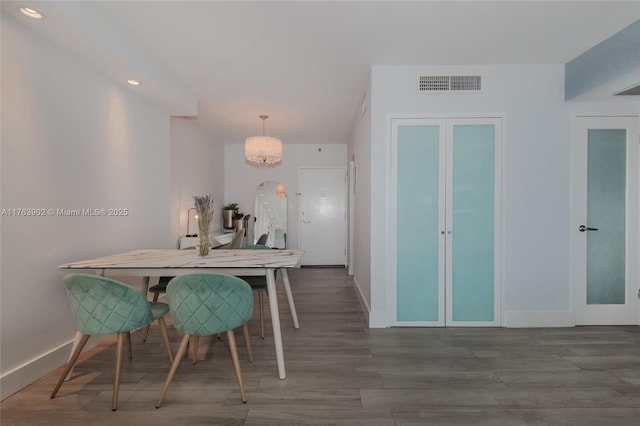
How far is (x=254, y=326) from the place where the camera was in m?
3.25

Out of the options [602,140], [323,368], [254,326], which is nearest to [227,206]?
[254,326]

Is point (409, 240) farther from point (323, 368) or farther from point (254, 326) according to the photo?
point (254, 326)

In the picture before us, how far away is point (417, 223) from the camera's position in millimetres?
3215

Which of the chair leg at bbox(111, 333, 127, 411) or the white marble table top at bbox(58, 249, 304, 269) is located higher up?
the white marble table top at bbox(58, 249, 304, 269)

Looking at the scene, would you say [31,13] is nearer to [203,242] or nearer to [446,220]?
[203,242]

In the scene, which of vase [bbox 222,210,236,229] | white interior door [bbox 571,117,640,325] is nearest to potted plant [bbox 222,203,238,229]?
vase [bbox 222,210,236,229]

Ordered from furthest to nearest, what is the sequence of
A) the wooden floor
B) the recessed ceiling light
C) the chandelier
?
the chandelier, the recessed ceiling light, the wooden floor

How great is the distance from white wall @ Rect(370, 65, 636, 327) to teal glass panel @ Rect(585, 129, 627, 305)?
0.29m

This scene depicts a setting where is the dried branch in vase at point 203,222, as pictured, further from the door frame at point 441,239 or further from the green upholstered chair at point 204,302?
the door frame at point 441,239

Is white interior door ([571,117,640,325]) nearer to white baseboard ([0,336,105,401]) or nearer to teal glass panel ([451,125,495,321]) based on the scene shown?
teal glass panel ([451,125,495,321])

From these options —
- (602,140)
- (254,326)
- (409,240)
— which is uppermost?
(602,140)

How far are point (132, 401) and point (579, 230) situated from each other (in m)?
4.02

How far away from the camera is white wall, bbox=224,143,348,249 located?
6.60m

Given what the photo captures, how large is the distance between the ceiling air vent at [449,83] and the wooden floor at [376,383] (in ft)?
7.62
